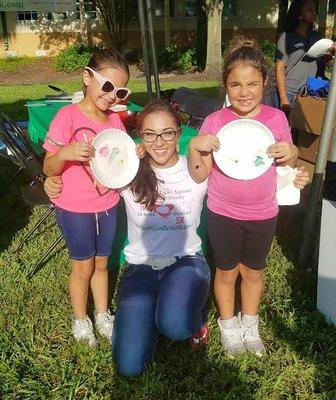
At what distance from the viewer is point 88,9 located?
Answer: 70.8 feet

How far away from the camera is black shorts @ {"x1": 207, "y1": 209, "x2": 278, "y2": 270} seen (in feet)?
7.79

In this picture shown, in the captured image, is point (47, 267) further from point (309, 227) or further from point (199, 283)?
point (309, 227)

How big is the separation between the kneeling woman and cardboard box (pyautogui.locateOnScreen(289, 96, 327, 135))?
2.36m

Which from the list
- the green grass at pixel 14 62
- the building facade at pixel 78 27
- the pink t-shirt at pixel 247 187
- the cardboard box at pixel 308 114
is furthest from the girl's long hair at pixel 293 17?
the building facade at pixel 78 27

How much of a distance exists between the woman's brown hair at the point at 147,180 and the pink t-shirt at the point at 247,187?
24 cm

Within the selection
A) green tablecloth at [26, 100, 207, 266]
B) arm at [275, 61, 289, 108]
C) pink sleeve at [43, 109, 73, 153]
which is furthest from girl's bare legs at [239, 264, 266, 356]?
arm at [275, 61, 289, 108]

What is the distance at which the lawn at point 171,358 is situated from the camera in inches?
92.2

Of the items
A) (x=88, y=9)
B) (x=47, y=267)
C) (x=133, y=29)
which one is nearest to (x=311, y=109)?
(x=47, y=267)

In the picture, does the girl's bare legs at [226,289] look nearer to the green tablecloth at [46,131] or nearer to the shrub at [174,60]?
the green tablecloth at [46,131]

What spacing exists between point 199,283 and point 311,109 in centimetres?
274

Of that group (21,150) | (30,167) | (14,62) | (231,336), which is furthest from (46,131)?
(14,62)

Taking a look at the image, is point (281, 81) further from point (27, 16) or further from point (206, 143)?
point (27, 16)

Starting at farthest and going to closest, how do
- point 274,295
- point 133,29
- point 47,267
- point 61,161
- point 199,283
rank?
1. point 133,29
2. point 47,267
3. point 274,295
4. point 199,283
5. point 61,161

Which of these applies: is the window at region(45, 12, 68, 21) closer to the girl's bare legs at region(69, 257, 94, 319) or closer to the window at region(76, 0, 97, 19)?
the window at region(76, 0, 97, 19)
